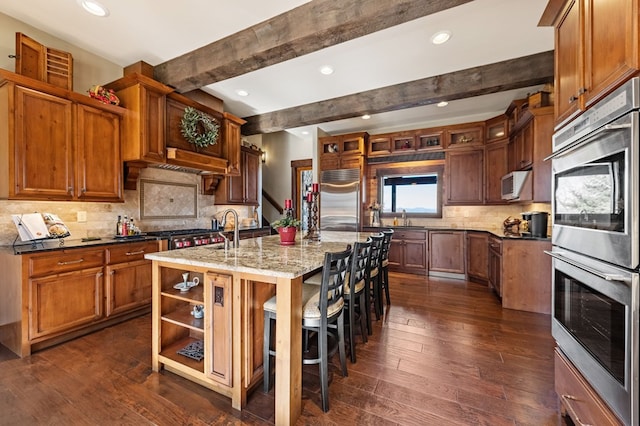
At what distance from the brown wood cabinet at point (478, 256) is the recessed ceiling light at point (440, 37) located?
117 inches

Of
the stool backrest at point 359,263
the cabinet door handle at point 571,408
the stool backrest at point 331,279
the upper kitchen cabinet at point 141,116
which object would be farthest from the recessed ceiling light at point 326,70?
the cabinet door handle at point 571,408

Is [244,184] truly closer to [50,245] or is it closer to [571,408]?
[50,245]

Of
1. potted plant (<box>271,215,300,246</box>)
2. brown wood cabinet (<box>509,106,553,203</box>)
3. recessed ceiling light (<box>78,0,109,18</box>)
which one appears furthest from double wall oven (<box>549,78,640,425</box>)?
recessed ceiling light (<box>78,0,109,18</box>)

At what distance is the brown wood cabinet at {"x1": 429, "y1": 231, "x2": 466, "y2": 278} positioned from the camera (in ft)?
15.1

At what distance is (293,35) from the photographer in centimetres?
230

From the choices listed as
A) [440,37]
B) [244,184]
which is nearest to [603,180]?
[440,37]

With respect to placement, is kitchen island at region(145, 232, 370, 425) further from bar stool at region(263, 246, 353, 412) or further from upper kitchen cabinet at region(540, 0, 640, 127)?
upper kitchen cabinet at region(540, 0, 640, 127)

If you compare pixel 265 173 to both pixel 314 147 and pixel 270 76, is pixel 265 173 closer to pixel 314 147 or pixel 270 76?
pixel 314 147

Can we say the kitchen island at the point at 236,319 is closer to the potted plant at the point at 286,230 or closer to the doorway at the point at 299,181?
the potted plant at the point at 286,230

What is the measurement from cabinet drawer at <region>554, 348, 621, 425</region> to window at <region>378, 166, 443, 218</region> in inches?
151

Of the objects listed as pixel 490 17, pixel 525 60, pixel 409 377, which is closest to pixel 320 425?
pixel 409 377

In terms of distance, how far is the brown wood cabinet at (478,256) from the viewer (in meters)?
4.24

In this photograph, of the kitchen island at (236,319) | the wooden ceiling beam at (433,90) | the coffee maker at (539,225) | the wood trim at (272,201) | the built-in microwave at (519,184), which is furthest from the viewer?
the wood trim at (272,201)

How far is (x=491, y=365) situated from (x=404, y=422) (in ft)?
3.38
